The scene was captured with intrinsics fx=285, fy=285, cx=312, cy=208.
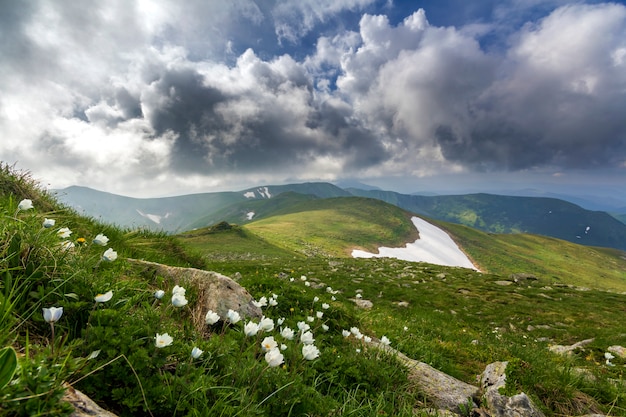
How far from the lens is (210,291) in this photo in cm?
550

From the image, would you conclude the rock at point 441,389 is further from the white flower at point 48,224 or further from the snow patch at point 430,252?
the snow patch at point 430,252

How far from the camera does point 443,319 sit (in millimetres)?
15367

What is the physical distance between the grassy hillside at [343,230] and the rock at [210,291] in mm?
66672

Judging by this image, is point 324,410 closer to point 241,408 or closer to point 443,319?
point 241,408

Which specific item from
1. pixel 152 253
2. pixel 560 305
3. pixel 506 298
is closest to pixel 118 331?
pixel 152 253

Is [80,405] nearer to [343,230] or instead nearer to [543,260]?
[343,230]

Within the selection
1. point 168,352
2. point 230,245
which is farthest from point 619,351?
point 230,245

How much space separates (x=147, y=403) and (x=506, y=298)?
25.0 meters

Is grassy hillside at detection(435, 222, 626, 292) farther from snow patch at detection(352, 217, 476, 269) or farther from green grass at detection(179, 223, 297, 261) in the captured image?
green grass at detection(179, 223, 297, 261)

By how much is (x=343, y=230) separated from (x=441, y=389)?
353 feet

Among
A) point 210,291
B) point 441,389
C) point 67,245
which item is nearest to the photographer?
point 67,245

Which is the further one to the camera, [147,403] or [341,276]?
[341,276]

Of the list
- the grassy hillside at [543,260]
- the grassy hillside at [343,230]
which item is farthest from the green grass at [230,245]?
the grassy hillside at [543,260]

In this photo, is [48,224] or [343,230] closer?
[48,224]
